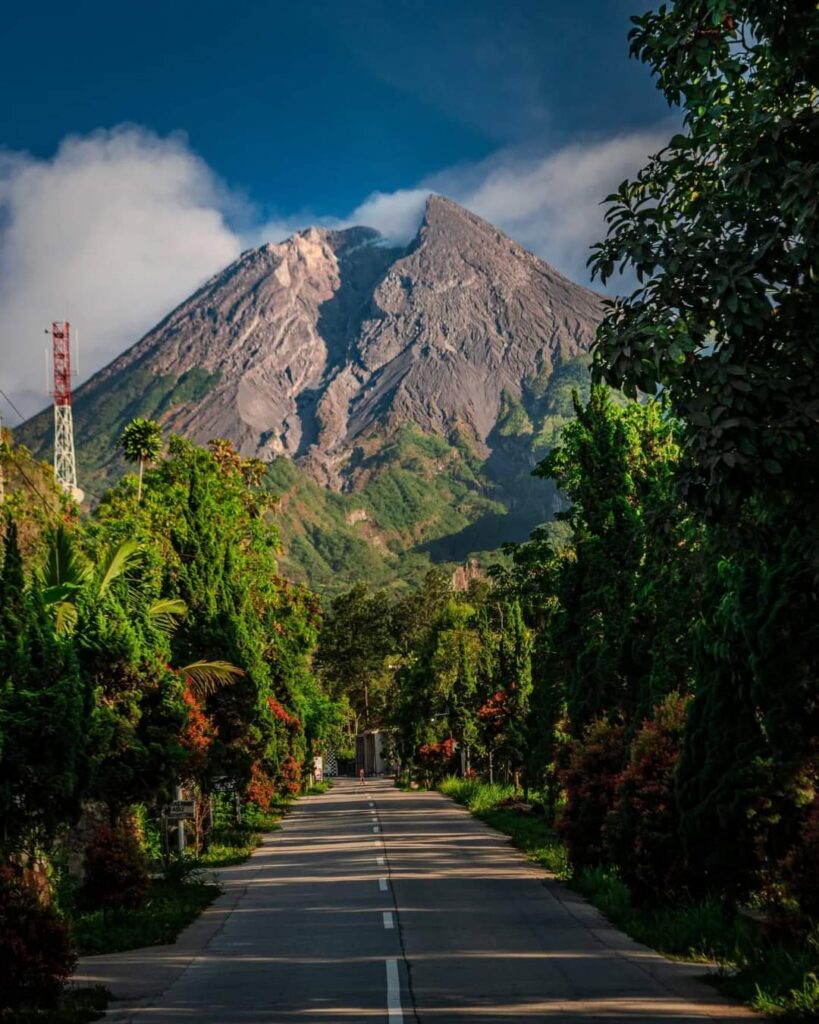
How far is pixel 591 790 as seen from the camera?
68.9 feet

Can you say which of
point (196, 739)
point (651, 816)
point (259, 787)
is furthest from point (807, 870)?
point (259, 787)

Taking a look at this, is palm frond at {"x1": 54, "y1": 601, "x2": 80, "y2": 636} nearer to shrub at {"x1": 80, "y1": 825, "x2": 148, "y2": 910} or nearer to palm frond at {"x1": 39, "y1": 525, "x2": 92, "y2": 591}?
palm frond at {"x1": 39, "y1": 525, "x2": 92, "y2": 591}

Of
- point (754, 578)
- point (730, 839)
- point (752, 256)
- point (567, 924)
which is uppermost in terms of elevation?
point (752, 256)

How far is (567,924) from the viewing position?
57.2 feet

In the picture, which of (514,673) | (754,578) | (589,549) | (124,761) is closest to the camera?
(754,578)

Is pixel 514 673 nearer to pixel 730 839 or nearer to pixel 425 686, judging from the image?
pixel 425 686

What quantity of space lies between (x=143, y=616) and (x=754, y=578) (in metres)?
11.8

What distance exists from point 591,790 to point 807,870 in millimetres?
9466

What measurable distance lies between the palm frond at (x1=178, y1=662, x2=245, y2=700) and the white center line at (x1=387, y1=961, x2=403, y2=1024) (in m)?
14.2

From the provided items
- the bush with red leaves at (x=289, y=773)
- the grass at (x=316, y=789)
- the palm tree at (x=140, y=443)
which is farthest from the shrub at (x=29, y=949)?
the grass at (x=316, y=789)

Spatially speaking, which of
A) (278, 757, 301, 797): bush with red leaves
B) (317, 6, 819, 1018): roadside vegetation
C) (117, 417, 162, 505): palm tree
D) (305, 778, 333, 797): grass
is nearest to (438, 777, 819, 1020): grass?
(317, 6, 819, 1018): roadside vegetation

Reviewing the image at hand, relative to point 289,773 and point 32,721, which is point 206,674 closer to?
point 32,721

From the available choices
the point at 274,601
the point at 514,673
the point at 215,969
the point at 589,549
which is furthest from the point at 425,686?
the point at 215,969

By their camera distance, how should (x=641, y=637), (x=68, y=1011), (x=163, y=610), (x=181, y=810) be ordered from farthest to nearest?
(x=163, y=610) → (x=181, y=810) → (x=641, y=637) → (x=68, y=1011)
